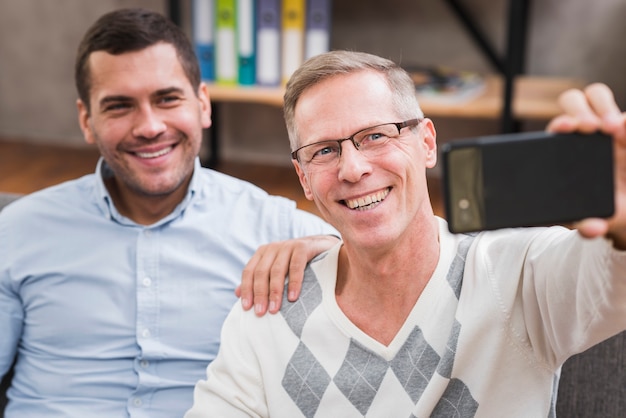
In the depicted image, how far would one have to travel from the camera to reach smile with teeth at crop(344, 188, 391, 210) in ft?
3.81

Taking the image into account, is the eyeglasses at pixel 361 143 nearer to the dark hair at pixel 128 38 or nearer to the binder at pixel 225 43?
the dark hair at pixel 128 38

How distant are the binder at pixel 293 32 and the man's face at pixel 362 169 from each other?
174 cm

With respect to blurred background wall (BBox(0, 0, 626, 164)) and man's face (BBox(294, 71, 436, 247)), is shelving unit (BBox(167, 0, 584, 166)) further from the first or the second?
man's face (BBox(294, 71, 436, 247))

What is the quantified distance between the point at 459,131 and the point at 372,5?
0.59 meters

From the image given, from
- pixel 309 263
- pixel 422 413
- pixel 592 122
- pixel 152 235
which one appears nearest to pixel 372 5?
pixel 152 235

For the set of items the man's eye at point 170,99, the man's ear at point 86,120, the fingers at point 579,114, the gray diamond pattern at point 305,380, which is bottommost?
the gray diamond pattern at point 305,380

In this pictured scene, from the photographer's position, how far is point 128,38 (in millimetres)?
1616

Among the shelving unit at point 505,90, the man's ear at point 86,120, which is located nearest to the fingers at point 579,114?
the man's ear at point 86,120

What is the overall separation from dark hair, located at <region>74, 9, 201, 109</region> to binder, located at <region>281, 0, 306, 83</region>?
4.03 ft

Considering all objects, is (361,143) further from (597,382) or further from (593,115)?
(597,382)

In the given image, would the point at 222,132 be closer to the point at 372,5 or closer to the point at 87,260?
the point at 372,5

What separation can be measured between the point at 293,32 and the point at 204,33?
0.34 metres

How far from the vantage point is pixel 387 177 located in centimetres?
118

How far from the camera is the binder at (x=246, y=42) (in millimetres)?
2910
